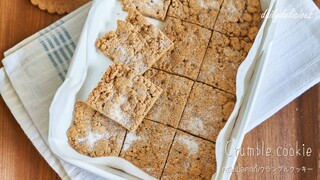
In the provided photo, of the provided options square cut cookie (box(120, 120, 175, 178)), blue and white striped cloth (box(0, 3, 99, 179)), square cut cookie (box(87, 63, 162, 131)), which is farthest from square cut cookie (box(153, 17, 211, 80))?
blue and white striped cloth (box(0, 3, 99, 179))

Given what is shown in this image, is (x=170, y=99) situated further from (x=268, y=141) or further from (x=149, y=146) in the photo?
(x=268, y=141)

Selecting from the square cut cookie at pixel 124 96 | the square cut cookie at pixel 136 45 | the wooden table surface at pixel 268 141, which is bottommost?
the wooden table surface at pixel 268 141

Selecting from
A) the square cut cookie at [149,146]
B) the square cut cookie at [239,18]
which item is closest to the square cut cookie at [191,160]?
the square cut cookie at [149,146]

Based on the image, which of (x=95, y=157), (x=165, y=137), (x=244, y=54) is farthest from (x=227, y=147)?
(x=95, y=157)

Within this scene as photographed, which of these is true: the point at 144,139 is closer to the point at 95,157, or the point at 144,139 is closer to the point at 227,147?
the point at 95,157

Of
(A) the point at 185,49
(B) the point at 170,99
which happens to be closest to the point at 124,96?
(B) the point at 170,99

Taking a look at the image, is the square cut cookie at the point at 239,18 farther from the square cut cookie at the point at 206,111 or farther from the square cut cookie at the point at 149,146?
the square cut cookie at the point at 149,146
